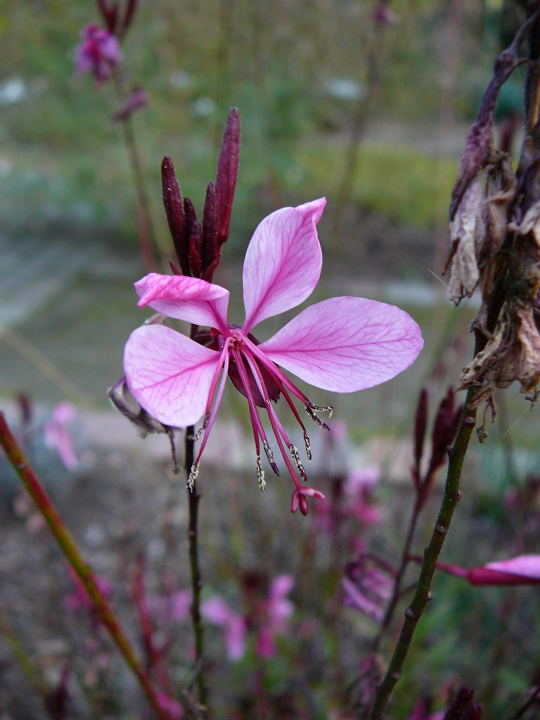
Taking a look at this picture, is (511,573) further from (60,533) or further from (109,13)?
(109,13)

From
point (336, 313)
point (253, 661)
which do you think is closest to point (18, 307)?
point (253, 661)

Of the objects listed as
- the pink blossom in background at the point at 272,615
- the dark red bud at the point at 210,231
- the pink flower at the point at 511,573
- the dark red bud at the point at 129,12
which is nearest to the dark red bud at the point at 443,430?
the pink flower at the point at 511,573

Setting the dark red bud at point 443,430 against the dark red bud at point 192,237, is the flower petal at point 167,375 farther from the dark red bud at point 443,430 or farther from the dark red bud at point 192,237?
the dark red bud at point 443,430

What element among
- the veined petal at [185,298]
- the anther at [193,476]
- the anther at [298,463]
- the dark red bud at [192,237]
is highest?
the dark red bud at [192,237]

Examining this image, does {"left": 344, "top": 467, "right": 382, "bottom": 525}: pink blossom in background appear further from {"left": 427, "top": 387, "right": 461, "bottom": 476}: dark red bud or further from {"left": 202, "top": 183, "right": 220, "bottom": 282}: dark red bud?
{"left": 202, "top": 183, "right": 220, "bottom": 282}: dark red bud

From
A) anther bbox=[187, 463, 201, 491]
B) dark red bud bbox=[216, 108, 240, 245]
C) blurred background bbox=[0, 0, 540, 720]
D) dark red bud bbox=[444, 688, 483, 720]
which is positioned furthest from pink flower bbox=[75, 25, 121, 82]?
dark red bud bbox=[444, 688, 483, 720]

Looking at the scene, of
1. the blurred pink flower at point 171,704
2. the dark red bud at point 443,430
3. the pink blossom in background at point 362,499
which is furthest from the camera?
the pink blossom in background at point 362,499

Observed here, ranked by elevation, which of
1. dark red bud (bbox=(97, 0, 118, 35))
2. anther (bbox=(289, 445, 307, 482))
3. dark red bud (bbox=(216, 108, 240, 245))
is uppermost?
dark red bud (bbox=(97, 0, 118, 35))
